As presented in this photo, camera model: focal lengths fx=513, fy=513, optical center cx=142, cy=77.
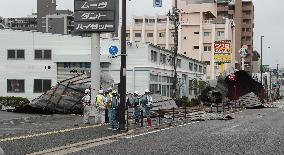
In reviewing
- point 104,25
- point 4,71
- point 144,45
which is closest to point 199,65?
point 144,45

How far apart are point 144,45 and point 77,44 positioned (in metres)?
6.36

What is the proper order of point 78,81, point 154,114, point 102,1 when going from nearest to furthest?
point 102,1 < point 154,114 < point 78,81

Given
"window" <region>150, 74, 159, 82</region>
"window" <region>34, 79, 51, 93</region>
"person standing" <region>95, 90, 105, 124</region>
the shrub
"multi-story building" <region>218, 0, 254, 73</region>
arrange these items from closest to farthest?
"person standing" <region>95, 90, 105, 124</region>, the shrub, "window" <region>34, 79, 51, 93</region>, "window" <region>150, 74, 159, 82</region>, "multi-story building" <region>218, 0, 254, 73</region>

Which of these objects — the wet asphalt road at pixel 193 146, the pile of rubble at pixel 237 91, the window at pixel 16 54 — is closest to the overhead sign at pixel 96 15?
the wet asphalt road at pixel 193 146

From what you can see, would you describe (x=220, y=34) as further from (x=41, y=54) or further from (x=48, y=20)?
(x=41, y=54)

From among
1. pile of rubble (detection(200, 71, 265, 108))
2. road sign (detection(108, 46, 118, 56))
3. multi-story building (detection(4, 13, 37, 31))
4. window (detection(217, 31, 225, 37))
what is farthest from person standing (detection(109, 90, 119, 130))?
multi-story building (detection(4, 13, 37, 31))

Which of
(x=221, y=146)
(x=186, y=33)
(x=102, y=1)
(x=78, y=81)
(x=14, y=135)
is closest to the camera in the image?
(x=221, y=146)

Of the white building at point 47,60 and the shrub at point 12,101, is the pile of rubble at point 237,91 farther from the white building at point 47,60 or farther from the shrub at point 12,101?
the shrub at point 12,101

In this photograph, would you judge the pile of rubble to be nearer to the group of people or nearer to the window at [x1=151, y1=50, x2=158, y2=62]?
the window at [x1=151, y1=50, x2=158, y2=62]

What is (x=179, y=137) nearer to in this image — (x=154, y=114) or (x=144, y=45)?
(x=154, y=114)

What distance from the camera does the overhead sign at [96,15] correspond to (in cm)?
2622

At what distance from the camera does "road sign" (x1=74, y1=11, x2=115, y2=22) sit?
86.0ft

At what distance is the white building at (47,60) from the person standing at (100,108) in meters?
19.8

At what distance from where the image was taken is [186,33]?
353ft
